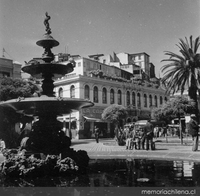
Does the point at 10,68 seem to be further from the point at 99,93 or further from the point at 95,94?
the point at 99,93

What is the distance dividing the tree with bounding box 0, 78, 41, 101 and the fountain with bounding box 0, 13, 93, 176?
13.6 metres

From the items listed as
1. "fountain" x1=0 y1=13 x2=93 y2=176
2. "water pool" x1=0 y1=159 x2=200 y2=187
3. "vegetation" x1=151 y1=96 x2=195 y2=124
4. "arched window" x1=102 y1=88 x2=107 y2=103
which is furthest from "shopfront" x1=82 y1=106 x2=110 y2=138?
"water pool" x1=0 y1=159 x2=200 y2=187

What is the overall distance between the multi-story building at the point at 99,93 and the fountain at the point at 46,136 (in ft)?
95.7

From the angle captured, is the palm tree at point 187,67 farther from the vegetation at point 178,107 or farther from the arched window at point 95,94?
the arched window at point 95,94

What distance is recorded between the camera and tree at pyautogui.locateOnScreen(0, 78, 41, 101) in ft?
75.9

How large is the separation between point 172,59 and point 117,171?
19.8 m

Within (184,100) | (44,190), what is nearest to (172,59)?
(184,100)

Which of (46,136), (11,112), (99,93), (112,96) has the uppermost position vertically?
(99,93)

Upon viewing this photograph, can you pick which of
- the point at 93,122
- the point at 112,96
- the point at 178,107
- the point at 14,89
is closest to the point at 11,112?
the point at 14,89

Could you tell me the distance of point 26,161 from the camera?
7488 mm

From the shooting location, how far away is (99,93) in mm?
47250

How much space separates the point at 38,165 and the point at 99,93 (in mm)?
39896

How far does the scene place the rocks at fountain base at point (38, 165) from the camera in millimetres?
7406

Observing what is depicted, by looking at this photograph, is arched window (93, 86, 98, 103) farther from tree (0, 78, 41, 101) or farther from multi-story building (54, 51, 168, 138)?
tree (0, 78, 41, 101)
